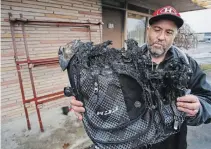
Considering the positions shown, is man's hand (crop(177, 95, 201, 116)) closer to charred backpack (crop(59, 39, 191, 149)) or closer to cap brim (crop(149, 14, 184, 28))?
charred backpack (crop(59, 39, 191, 149))

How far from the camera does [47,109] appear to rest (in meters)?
3.58

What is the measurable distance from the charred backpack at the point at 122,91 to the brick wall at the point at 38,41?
2.57 metres

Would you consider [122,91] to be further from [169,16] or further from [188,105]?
[169,16]

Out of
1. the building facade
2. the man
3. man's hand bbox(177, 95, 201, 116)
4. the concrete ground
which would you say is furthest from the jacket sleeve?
the building facade

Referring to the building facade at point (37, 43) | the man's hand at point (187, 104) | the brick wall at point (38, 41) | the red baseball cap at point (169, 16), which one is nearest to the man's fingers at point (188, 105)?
the man's hand at point (187, 104)

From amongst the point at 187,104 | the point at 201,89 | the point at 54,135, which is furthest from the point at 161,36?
the point at 54,135

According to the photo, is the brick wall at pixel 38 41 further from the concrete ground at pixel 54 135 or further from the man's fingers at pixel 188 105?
the man's fingers at pixel 188 105

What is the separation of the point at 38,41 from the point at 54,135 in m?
1.84

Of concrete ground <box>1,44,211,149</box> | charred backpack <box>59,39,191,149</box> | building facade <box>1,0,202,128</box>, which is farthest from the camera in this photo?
building facade <box>1,0,202,128</box>

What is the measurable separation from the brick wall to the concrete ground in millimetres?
343

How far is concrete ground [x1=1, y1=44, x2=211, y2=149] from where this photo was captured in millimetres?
2516

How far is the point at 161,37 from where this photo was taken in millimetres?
1244

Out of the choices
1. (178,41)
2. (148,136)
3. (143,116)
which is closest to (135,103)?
(143,116)

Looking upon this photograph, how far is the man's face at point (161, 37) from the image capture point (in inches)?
49.3
